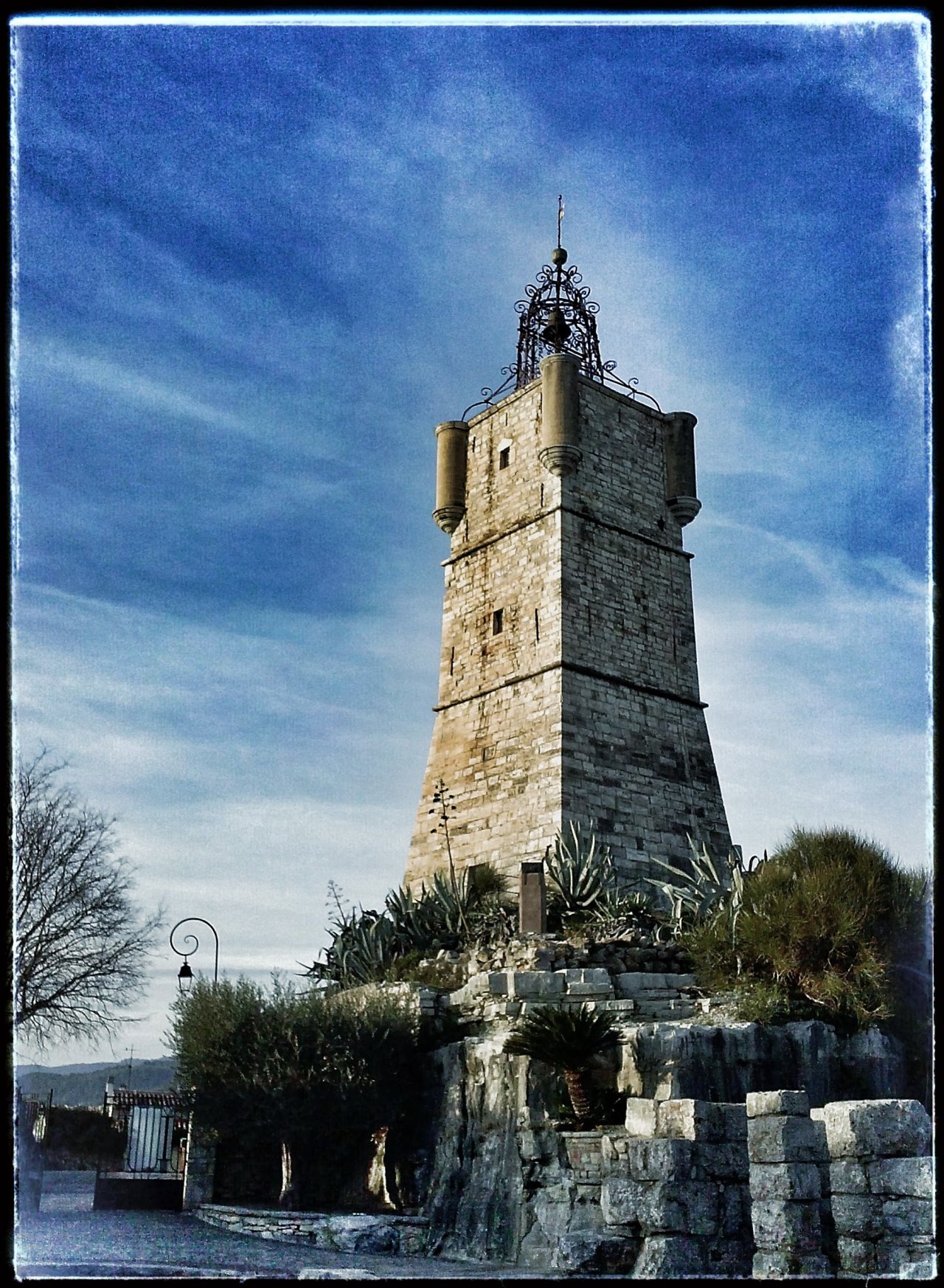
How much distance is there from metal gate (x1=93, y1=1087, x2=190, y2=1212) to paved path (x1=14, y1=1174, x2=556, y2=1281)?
43.2 inches

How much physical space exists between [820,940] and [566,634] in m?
7.60

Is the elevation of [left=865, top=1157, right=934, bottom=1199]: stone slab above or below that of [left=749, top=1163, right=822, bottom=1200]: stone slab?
above

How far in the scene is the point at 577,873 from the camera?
1683 centimetres

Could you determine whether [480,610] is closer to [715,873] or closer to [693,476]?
[693,476]

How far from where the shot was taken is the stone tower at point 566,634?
19.2 m

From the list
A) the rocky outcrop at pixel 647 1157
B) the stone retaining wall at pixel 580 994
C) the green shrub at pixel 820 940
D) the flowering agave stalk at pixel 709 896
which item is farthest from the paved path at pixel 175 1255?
the flowering agave stalk at pixel 709 896

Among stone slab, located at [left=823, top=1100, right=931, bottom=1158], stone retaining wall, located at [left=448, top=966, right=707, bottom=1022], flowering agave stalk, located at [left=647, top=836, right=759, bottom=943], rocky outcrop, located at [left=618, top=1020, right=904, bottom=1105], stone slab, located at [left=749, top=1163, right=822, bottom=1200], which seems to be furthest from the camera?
flowering agave stalk, located at [left=647, top=836, right=759, bottom=943]

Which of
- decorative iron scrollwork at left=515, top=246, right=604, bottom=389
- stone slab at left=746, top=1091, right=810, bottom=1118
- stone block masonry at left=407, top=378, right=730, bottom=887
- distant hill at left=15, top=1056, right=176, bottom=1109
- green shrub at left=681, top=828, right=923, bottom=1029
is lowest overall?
distant hill at left=15, top=1056, right=176, bottom=1109

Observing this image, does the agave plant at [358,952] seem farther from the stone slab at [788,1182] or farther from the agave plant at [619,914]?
the stone slab at [788,1182]

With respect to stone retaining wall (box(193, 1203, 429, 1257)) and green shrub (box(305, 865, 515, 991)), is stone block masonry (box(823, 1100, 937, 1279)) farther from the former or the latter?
green shrub (box(305, 865, 515, 991))

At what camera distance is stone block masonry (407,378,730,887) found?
19.1 m

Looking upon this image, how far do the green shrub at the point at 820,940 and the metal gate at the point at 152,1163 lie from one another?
649 cm

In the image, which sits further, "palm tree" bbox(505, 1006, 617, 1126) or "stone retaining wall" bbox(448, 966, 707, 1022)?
"stone retaining wall" bbox(448, 966, 707, 1022)

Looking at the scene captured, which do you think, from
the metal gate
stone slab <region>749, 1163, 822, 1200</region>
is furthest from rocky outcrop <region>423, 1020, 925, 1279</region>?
the metal gate
